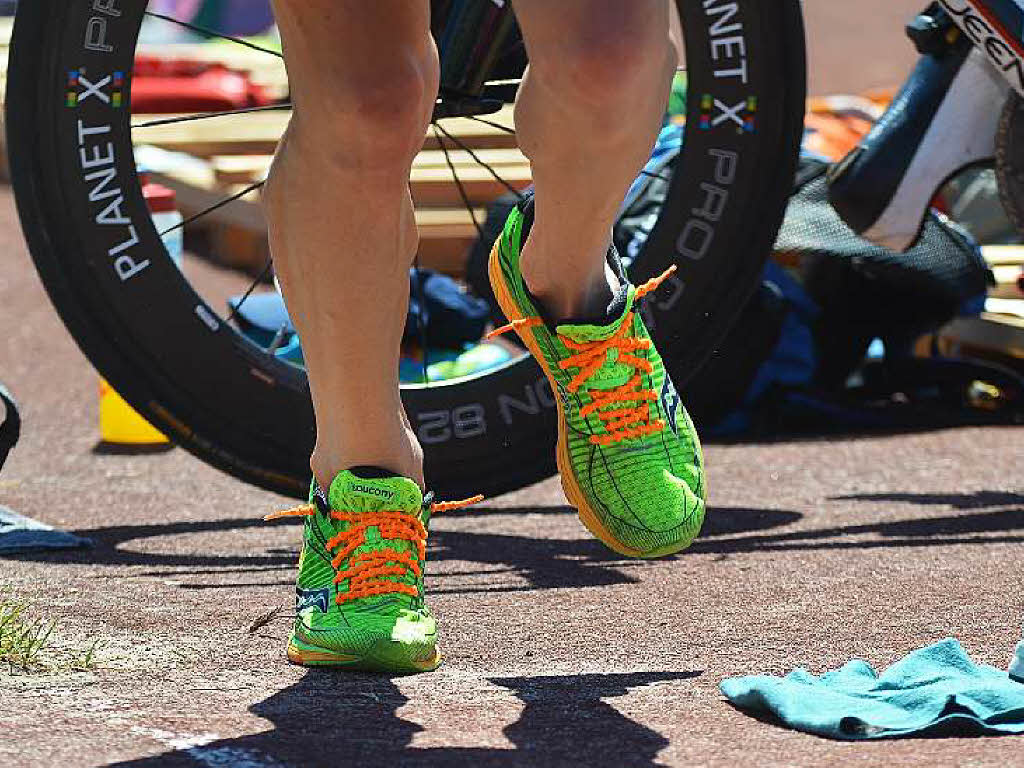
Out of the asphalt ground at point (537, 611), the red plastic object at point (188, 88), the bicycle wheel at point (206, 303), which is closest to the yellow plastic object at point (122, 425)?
the asphalt ground at point (537, 611)

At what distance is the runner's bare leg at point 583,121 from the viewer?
85.2 inches

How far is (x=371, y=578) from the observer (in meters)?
2.31

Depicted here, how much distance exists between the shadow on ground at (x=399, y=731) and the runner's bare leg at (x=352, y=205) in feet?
1.05

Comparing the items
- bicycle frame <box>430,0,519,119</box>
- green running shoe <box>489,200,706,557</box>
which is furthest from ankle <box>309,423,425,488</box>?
bicycle frame <box>430,0,519,119</box>

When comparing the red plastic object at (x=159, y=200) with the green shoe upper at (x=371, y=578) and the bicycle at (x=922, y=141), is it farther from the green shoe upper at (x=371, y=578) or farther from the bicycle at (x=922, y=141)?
the green shoe upper at (x=371, y=578)

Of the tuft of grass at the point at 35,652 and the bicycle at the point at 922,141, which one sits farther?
the bicycle at the point at 922,141

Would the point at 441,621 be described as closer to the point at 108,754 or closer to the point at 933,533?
the point at 108,754

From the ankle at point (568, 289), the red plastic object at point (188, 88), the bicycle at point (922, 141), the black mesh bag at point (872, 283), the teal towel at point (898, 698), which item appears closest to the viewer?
the teal towel at point (898, 698)

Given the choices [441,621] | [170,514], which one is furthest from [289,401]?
[441,621]

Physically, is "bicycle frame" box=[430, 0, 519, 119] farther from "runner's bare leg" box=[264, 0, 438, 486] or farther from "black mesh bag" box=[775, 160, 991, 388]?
"black mesh bag" box=[775, 160, 991, 388]

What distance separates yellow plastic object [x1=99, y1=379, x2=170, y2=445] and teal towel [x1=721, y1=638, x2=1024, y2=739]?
2319 millimetres

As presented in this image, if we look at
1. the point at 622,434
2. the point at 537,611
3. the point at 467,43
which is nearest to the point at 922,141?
the point at 467,43

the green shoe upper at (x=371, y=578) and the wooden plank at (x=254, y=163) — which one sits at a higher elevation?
the wooden plank at (x=254, y=163)

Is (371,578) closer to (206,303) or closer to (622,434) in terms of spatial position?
(622,434)
